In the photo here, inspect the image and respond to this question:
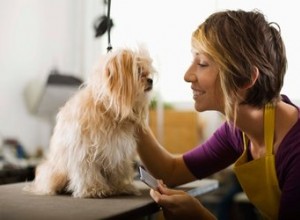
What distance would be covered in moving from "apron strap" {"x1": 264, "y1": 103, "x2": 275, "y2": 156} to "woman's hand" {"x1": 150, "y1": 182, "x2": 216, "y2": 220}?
0.28 meters

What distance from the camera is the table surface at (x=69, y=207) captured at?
3.58 ft

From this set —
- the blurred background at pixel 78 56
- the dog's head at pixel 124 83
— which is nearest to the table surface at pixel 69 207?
the dog's head at pixel 124 83

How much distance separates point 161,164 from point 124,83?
393mm

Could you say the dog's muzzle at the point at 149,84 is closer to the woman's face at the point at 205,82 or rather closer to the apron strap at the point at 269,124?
→ the woman's face at the point at 205,82

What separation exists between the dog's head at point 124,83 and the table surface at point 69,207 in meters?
0.26

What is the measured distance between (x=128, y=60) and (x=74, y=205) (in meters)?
0.49

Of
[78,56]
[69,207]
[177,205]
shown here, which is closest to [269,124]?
[177,205]

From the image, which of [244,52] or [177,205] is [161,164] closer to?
[177,205]

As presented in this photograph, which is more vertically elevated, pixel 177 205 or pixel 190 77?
pixel 190 77

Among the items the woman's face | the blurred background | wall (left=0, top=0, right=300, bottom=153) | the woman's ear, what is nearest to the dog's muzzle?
the woman's face

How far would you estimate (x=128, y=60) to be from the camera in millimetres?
1455

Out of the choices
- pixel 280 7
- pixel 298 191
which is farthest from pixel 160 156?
pixel 280 7

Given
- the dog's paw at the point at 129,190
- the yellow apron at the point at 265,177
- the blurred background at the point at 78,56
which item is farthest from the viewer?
the blurred background at the point at 78,56

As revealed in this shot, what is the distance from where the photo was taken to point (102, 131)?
4.51 ft
